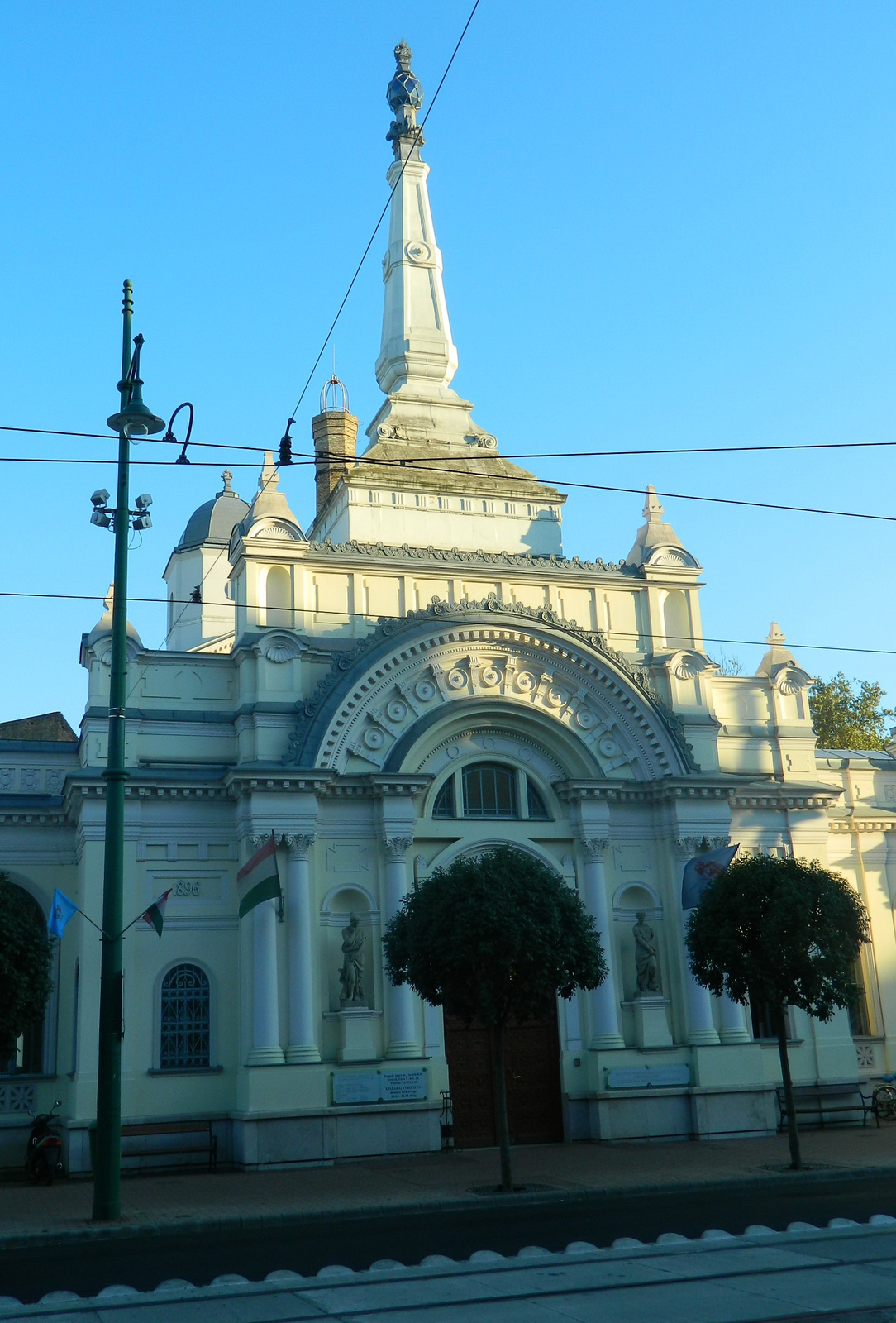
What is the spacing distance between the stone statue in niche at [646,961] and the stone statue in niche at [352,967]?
6.21 metres

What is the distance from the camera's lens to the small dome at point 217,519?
48.8m

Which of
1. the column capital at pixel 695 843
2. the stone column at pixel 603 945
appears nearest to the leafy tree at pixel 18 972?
the stone column at pixel 603 945

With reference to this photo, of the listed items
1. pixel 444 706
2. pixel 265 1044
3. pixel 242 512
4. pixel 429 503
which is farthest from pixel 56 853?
pixel 242 512

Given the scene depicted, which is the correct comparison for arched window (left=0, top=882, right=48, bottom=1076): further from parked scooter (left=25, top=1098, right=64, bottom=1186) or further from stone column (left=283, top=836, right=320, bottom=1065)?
stone column (left=283, top=836, right=320, bottom=1065)

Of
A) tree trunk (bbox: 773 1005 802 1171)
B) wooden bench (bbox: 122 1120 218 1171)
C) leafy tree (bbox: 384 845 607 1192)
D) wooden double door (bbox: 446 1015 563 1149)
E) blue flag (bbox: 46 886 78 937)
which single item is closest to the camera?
leafy tree (bbox: 384 845 607 1192)

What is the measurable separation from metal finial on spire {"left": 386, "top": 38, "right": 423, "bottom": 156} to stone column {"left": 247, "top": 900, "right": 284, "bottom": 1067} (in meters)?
22.9

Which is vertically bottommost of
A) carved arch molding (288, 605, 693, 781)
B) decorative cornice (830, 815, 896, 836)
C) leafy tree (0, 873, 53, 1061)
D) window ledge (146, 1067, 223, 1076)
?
window ledge (146, 1067, 223, 1076)

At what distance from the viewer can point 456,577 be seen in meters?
30.3

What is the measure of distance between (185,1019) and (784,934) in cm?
1222

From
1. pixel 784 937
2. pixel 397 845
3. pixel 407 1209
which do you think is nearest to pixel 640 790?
pixel 397 845

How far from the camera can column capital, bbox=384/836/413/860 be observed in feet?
91.0

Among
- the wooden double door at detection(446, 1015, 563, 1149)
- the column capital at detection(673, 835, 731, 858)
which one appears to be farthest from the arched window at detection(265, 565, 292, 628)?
the column capital at detection(673, 835, 731, 858)

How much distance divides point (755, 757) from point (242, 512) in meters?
24.6

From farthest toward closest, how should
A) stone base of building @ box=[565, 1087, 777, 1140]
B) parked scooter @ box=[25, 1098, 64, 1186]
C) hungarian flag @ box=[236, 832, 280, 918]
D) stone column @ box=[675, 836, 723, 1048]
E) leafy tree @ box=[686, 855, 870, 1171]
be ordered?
stone column @ box=[675, 836, 723, 1048], stone base of building @ box=[565, 1087, 777, 1140], parked scooter @ box=[25, 1098, 64, 1186], hungarian flag @ box=[236, 832, 280, 918], leafy tree @ box=[686, 855, 870, 1171]
